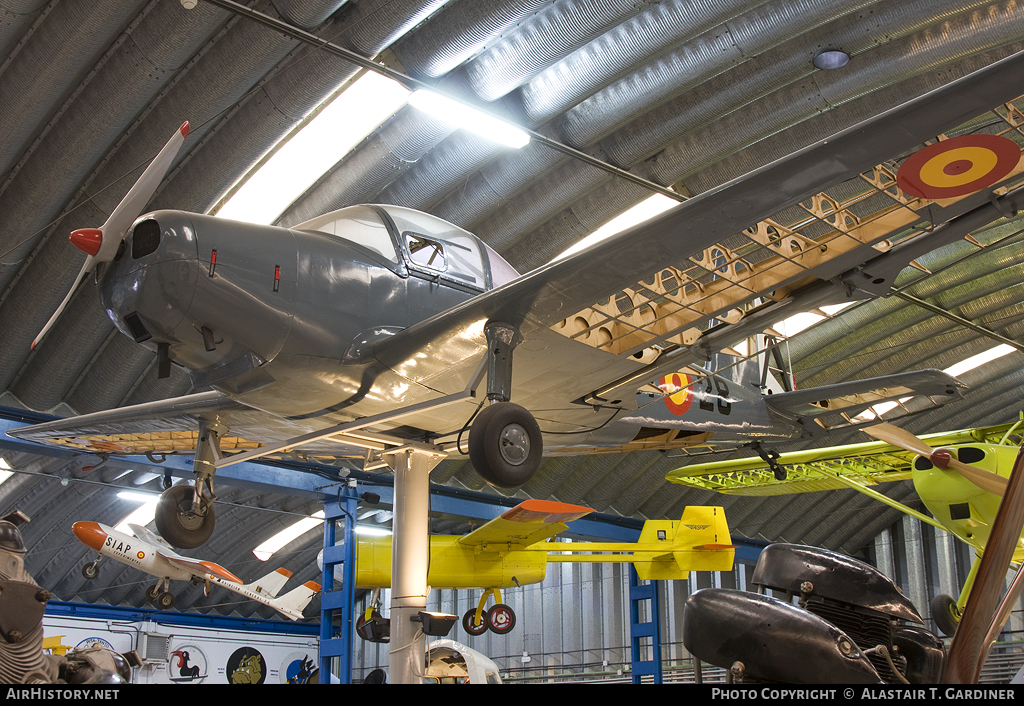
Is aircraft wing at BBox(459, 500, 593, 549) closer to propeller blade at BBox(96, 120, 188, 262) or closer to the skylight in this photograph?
propeller blade at BBox(96, 120, 188, 262)

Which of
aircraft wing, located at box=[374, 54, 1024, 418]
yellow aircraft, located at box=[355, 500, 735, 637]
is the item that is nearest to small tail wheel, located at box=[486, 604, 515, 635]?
yellow aircraft, located at box=[355, 500, 735, 637]

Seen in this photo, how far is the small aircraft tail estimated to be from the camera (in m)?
20.6

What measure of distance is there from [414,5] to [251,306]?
4.93 meters

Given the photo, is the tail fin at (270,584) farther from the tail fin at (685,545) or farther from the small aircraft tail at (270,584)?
the tail fin at (685,545)

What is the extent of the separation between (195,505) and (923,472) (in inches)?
381

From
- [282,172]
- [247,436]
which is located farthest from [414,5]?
[247,436]

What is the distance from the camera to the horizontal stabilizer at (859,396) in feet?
26.1

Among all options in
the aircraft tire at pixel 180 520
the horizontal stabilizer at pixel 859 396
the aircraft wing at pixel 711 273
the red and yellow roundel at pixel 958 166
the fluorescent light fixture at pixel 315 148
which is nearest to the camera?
the aircraft wing at pixel 711 273

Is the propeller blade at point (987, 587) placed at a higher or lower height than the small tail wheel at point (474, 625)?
higher

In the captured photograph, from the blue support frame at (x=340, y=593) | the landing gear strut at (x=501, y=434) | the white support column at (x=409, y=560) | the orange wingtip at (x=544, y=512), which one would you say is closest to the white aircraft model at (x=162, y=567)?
the blue support frame at (x=340, y=593)

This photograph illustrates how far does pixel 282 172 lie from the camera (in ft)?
39.0

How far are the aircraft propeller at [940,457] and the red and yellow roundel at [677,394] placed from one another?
6.42 ft

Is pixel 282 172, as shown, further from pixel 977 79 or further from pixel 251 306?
pixel 977 79

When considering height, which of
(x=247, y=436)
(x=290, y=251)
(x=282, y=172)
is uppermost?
(x=282, y=172)
